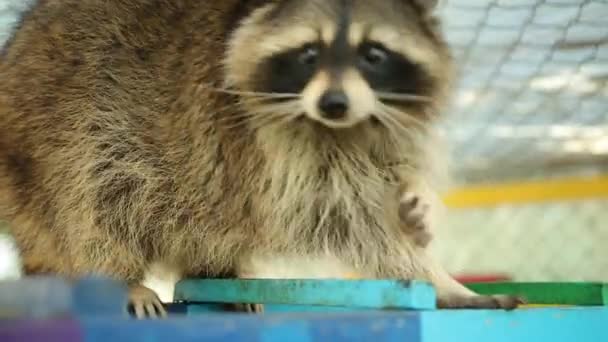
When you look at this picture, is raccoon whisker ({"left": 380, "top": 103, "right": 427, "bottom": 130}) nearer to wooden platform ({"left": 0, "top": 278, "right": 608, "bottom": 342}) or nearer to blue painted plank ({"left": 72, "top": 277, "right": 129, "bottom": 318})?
wooden platform ({"left": 0, "top": 278, "right": 608, "bottom": 342})

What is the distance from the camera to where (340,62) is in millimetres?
1127

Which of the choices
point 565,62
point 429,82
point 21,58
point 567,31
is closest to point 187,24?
point 21,58

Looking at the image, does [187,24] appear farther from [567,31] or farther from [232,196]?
[567,31]

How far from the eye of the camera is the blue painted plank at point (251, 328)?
678mm

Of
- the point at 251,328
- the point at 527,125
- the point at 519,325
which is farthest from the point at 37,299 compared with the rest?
the point at 527,125

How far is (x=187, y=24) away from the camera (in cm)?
137

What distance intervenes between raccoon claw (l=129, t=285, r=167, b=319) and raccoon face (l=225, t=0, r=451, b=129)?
309 mm

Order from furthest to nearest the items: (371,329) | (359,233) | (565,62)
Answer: (565,62), (359,233), (371,329)

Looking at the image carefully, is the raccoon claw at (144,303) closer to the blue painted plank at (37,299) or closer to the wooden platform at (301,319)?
the wooden platform at (301,319)

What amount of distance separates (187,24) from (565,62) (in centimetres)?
103

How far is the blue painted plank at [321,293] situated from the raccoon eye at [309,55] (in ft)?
1.01

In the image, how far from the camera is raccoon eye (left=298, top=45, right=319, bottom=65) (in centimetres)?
116

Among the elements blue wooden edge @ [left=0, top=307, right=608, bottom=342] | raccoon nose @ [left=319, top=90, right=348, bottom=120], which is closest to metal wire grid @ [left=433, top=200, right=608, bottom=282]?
raccoon nose @ [left=319, top=90, right=348, bottom=120]

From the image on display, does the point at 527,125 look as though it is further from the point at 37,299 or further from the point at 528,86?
the point at 37,299
